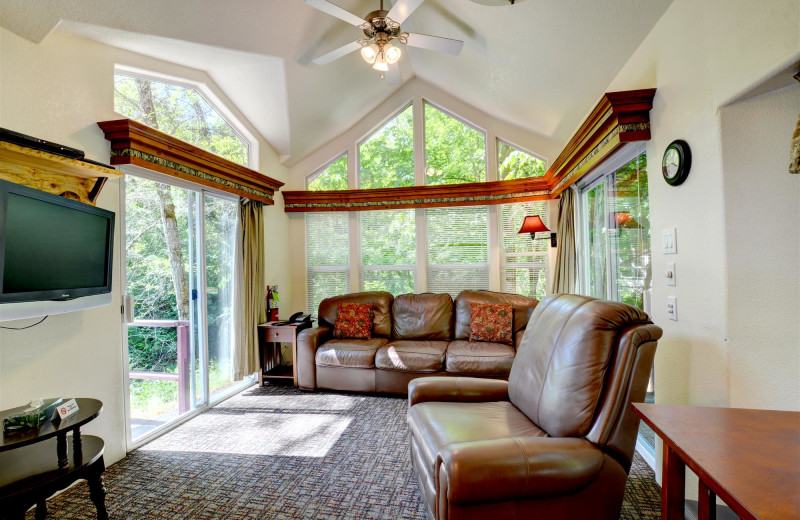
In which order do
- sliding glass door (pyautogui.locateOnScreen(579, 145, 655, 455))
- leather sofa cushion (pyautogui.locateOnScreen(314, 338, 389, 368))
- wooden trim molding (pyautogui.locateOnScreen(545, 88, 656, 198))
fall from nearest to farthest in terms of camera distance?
Answer: wooden trim molding (pyautogui.locateOnScreen(545, 88, 656, 198))
sliding glass door (pyautogui.locateOnScreen(579, 145, 655, 455))
leather sofa cushion (pyautogui.locateOnScreen(314, 338, 389, 368))

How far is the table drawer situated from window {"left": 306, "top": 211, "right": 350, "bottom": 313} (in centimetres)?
91

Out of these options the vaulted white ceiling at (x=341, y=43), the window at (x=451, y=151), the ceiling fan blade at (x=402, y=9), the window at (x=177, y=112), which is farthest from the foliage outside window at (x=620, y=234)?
the window at (x=177, y=112)

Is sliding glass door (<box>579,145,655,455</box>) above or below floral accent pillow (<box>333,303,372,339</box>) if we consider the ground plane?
above

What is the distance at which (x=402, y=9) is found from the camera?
7.17 ft

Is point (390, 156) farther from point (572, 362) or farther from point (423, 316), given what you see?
point (572, 362)

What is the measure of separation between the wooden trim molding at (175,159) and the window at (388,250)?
55.3 inches

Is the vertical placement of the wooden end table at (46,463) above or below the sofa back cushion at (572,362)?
below

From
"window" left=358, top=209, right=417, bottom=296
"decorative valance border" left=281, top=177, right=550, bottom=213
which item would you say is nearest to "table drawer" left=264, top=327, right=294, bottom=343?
"window" left=358, top=209, right=417, bottom=296

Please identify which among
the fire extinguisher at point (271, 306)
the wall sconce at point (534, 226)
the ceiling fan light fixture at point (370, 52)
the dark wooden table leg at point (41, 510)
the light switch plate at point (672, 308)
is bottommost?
the dark wooden table leg at point (41, 510)

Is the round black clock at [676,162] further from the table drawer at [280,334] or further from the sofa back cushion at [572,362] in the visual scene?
the table drawer at [280,334]

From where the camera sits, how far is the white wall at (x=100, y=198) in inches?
73.1

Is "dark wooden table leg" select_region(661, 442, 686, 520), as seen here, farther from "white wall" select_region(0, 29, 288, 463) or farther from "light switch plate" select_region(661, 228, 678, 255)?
"white wall" select_region(0, 29, 288, 463)

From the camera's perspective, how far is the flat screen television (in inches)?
60.5

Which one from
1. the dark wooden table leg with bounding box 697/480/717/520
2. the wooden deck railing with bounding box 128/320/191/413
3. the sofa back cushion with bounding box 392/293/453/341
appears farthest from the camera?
the sofa back cushion with bounding box 392/293/453/341
